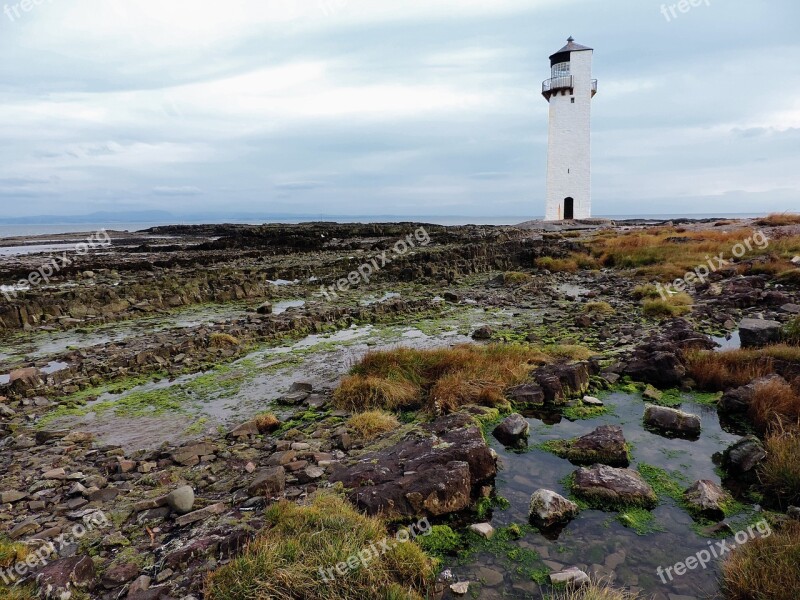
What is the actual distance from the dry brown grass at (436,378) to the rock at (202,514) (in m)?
3.60

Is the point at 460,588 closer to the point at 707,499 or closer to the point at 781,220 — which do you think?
the point at 707,499

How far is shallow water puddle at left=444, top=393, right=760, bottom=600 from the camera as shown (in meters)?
4.69

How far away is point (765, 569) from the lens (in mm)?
4246

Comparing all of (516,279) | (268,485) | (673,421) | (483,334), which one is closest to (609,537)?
(673,421)

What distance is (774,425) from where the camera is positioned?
693 centimetres

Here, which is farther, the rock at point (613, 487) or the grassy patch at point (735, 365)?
the grassy patch at point (735, 365)

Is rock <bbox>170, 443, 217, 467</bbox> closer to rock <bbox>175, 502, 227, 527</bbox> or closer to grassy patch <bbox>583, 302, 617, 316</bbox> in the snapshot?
rock <bbox>175, 502, 227, 527</bbox>

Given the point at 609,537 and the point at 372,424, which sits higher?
the point at 372,424

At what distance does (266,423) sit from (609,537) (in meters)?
5.76

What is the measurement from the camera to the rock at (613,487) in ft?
19.3

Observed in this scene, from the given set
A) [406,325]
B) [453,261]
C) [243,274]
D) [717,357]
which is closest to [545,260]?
[453,261]

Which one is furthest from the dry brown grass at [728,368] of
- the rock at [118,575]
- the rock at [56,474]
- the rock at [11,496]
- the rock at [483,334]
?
the rock at [11,496]

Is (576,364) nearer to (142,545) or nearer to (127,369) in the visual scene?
(142,545)

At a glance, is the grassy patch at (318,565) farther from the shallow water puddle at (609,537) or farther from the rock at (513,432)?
the rock at (513,432)
